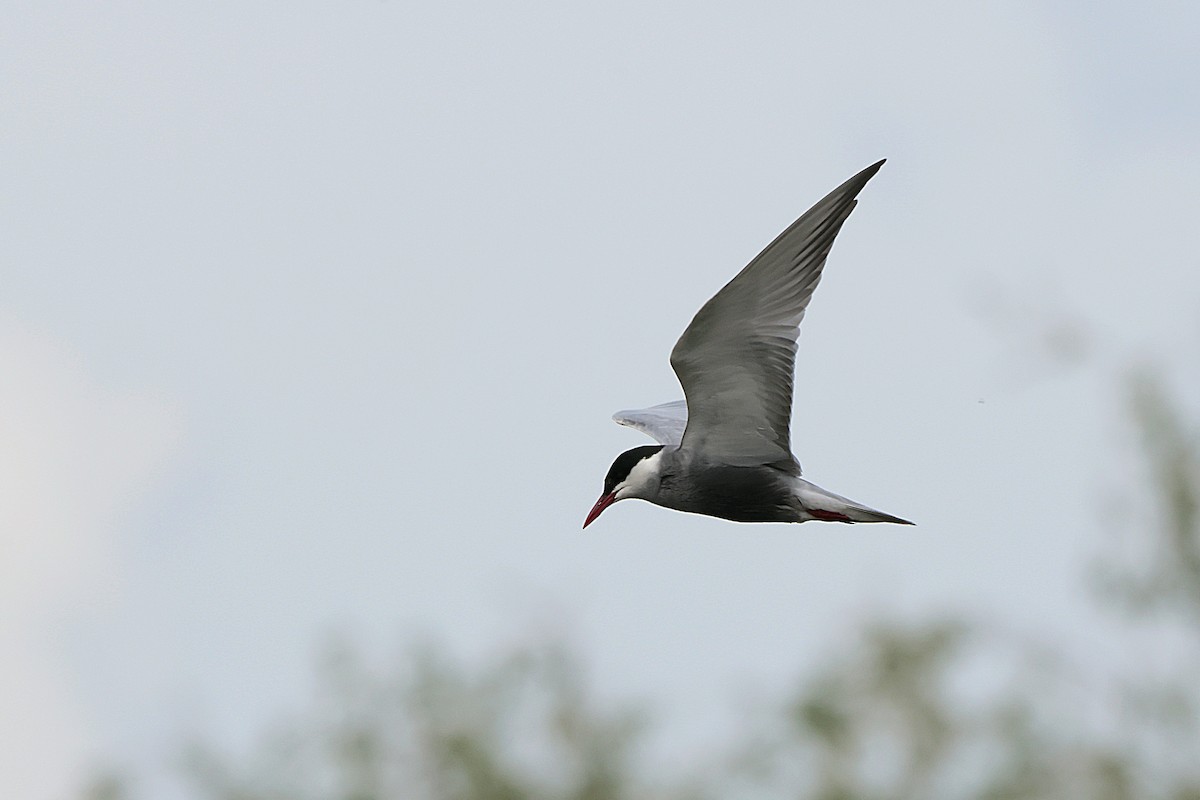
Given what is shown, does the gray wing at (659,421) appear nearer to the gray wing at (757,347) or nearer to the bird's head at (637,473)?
the bird's head at (637,473)

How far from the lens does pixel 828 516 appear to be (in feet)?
25.9

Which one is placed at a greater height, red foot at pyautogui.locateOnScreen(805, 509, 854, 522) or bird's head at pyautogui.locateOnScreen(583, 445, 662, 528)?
bird's head at pyautogui.locateOnScreen(583, 445, 662, 528)

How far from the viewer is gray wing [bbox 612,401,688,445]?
902 centimetres

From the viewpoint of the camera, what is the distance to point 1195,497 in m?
10.8

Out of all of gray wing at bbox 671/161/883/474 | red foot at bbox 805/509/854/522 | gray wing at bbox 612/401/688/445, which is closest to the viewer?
gray wing at bbox 671/161/883/474

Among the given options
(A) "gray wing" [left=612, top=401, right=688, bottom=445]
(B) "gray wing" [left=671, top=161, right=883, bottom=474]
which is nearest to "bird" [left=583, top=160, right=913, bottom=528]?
(B) "gray wing" [left=671, top=161, right=883, bottom=474]

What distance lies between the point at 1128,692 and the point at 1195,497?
129cm

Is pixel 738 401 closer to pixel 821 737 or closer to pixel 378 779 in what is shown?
pixel 821 737

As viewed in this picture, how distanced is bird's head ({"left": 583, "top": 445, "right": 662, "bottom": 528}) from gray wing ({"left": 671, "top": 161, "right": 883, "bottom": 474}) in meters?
0.17

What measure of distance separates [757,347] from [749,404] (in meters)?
0.30

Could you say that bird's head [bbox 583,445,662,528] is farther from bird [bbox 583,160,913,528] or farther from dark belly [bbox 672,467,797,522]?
dark belly [bbox 672,467,797,522]

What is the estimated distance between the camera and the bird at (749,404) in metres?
7.31

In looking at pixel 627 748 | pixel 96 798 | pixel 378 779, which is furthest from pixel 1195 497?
pixel 96 798

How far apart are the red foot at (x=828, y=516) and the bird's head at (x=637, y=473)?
0.68 meters
